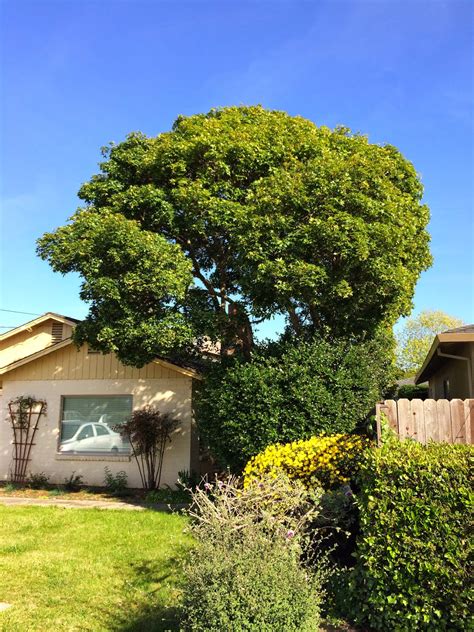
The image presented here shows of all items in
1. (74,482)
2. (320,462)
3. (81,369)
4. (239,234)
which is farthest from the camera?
(81,369)

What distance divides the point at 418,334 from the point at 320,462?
136ft

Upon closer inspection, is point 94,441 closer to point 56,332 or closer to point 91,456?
point 91,456

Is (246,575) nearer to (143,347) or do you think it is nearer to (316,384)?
(316,384)

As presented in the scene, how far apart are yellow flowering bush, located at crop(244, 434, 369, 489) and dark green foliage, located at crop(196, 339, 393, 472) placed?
5.76ft

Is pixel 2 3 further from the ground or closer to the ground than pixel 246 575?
further from the ground

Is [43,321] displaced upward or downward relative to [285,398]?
upward

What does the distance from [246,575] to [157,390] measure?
30.8 feet

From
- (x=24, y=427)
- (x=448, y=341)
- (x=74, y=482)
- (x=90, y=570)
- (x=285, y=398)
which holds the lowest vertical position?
(x=74, y=482)

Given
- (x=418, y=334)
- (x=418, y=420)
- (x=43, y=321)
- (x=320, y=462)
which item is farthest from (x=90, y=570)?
(x=418, y=334)

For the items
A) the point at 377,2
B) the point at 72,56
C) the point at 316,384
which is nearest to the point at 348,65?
the point at 377,2

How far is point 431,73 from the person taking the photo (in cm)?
872

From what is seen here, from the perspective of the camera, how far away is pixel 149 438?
450 inches

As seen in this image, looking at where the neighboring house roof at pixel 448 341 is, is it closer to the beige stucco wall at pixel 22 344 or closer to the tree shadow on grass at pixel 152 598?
the tree shadow on grass at pixel 152 598

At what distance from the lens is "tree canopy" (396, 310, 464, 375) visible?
4284cm
